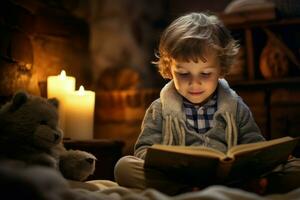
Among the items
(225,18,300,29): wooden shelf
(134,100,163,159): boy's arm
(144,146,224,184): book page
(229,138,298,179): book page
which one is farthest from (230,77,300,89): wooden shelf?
(144,146,224,184): book page

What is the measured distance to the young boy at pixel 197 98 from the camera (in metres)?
1.37

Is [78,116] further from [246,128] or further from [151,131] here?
[246,128]

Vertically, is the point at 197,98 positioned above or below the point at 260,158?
above

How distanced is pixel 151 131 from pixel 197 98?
169 mm

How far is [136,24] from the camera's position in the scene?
244cm

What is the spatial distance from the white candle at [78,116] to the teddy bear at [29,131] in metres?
0.43

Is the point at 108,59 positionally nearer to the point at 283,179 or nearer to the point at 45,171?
the point at 283,179

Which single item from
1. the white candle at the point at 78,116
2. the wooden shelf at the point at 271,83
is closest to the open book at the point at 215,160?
the white candle at the point at 78,116

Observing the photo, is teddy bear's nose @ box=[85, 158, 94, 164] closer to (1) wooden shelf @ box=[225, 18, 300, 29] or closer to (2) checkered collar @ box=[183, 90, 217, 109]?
(2) checkered collar @ box=[183, 90, 217, 109]

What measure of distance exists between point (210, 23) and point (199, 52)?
0.45ft

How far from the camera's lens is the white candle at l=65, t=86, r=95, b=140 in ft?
5.40

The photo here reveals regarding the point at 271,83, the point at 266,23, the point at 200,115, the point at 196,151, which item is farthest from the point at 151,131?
the point at 266,23

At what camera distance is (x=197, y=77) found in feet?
4.49

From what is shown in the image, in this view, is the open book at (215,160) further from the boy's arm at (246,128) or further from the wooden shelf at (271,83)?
the wooden shelf at (271,83)
